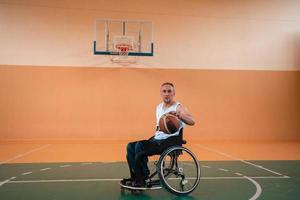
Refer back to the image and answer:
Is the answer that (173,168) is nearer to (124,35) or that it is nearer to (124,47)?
(124,47)

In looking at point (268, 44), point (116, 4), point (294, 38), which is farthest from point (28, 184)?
point (294, 38)

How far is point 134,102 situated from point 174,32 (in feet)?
7.46

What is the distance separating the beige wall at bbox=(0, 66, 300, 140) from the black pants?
18.9 feet

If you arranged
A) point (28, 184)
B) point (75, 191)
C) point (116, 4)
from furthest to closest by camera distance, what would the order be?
point (116, 4)
point (28, 184)
point (75, 191)

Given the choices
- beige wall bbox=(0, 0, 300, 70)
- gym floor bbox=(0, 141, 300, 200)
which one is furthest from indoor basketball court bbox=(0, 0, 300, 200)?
gym floor bbox=(0, 141, 300, 200)

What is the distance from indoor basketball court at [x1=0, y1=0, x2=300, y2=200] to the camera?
8758 mm

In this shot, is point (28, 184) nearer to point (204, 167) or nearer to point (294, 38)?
point (204, 167)

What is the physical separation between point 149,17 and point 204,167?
543cm

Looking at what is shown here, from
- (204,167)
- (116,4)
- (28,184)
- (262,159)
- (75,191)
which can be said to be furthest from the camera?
(116,4)

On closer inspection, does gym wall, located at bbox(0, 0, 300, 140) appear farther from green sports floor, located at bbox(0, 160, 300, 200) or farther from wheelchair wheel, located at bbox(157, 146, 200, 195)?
wheelchair wheel, located at bbox(157, 146, 200, 195)

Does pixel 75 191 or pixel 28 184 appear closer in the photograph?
pixel 75 191

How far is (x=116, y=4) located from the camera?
360 inches

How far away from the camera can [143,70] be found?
9164mm

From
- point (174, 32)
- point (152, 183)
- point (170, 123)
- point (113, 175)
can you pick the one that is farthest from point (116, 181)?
point (174, 32)
